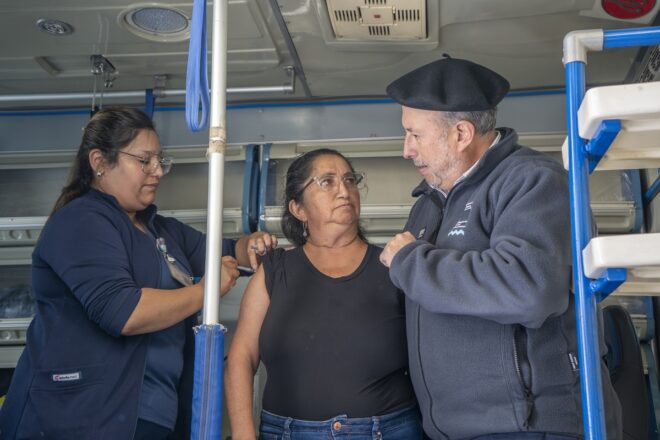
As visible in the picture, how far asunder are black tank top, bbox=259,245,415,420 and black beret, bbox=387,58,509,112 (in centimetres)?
67

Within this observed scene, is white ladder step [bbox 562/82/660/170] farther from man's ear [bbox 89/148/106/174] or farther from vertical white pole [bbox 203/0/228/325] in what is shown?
man's ear [bbox 89/148/106/174]

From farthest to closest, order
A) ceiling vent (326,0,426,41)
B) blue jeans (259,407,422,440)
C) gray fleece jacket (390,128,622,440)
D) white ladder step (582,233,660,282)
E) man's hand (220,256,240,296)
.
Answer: ceiling vent (326,0,426,41) → man's hand (220,256,240,296) → blue jeans (259,407,422,440) → gray fleece jacket (390,128,622,440) → white ladder step (582,233,660,282)

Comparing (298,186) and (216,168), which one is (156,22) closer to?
(298,186)

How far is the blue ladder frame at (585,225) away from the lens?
1.60 meters

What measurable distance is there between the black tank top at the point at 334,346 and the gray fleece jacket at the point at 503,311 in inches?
13.1

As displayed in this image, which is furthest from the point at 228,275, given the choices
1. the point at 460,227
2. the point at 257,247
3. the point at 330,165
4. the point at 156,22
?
the point at 156,22

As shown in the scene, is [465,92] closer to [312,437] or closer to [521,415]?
[521,415]

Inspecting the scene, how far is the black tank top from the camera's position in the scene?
93.3 inches

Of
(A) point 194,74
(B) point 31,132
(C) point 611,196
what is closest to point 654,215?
(C) point 611,196

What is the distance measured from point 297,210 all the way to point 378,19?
1.01 m

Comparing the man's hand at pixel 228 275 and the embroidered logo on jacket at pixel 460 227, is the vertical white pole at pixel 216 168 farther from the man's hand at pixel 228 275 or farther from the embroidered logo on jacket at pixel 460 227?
the embroidered logo on jacket at pixel 460 227

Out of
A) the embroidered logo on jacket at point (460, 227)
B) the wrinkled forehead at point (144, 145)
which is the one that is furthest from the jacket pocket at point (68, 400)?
the embroidered logo on jacket at point (460, 227)

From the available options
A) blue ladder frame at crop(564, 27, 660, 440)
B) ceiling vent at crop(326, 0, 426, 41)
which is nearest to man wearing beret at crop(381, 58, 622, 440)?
blue ladder frame at crop(564, 27, 660, 440)

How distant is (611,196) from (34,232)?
10.5 feet
